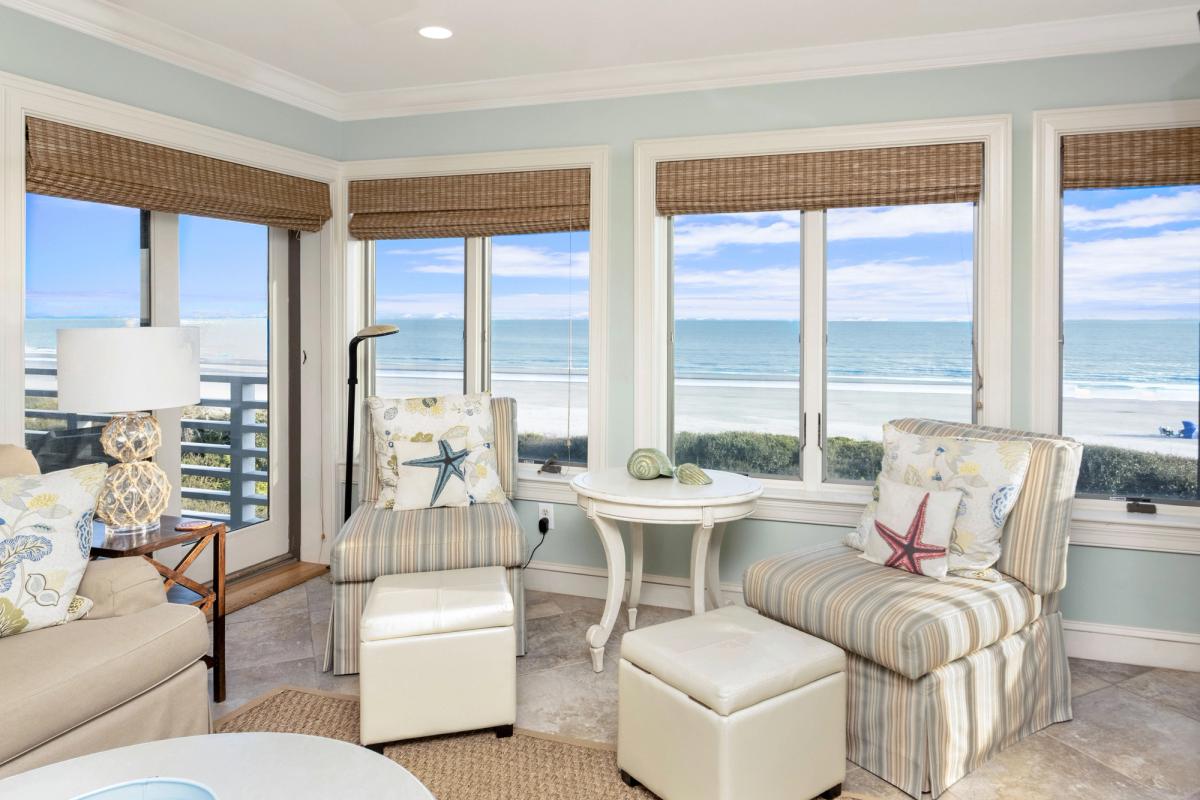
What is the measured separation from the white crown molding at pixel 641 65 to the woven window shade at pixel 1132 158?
1.07 ft

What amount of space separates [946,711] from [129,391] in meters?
2.52

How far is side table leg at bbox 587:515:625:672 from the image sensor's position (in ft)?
9.36

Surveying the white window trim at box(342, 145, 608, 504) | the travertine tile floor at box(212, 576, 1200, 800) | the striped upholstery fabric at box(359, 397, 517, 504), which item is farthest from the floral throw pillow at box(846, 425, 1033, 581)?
the striped upholstery fabric at box(359, 397, 517, 504)

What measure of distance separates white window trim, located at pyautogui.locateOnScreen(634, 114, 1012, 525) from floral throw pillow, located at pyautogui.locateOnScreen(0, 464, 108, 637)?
215cm

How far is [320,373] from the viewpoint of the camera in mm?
4062

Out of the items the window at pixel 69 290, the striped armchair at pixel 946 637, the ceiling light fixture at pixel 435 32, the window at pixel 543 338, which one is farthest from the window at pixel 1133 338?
the window at pixel 69 290

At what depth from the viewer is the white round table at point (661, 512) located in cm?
276

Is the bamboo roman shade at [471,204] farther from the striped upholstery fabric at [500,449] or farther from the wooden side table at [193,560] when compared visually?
the wooden side table at [193,560]

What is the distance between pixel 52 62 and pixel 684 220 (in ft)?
8.06

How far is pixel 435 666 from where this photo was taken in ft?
7.50

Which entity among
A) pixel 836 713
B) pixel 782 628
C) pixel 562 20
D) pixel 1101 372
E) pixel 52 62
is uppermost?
pixel 562 20

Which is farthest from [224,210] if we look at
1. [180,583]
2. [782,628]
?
[782,628]

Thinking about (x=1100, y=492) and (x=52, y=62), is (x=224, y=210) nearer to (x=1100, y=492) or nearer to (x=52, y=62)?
(x=52, y=62)

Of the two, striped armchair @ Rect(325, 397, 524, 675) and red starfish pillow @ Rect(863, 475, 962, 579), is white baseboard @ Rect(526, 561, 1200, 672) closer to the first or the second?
red starfish pillow @ Rect(863, 475, 962, 579)
